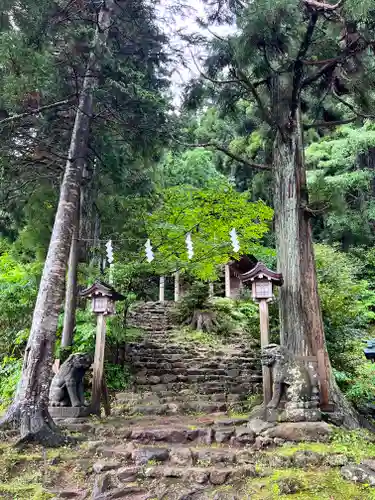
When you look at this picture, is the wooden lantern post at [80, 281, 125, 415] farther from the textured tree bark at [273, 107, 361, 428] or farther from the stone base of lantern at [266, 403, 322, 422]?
the textured tree bark at [273, 107, 361, 428]

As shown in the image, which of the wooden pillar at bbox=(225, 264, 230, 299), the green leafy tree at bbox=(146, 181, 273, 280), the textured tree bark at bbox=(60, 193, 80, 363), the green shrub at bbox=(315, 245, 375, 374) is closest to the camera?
the textured tree bark at bbox=(60, 193, 80, 363)

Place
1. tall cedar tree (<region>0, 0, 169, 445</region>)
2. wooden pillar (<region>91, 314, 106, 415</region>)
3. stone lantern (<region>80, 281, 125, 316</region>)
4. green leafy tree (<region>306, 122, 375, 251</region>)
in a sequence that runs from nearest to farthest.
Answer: tall cedar tree (<region>0, 0, 169, 445</region>), wooden pillar (<region>91, 314, 106, 415</region>), stone lantern (<region>80, 281, 125, 316</region>), green leafy tree (<region>306, 122, 375, 251</region>)

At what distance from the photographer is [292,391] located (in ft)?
19.1

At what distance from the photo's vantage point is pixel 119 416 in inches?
276

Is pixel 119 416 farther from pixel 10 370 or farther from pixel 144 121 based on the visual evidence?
pixel 144 121

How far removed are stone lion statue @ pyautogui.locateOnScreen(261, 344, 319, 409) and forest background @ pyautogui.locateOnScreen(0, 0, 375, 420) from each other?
108 inches

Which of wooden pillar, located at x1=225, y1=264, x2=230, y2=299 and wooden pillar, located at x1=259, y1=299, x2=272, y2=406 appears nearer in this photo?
wooden pillar, located at x1=259, y1=299, x2=272, y2=406

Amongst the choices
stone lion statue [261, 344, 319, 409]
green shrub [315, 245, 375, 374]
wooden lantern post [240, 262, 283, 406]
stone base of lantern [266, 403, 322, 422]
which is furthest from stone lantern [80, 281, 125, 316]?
green shrub [315, 245, 375, 374]

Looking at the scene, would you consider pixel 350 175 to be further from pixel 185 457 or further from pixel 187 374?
pixel 185 457

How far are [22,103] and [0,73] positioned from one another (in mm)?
609

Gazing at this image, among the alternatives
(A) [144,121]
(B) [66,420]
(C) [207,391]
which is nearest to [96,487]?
(B) [66,420]

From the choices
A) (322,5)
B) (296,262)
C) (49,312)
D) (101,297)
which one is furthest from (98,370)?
(322,5)

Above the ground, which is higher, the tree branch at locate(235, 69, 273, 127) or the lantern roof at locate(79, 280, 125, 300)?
the tree branch at locate(235, 69, 273, 127)

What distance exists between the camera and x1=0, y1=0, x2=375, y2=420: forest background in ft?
23.2
